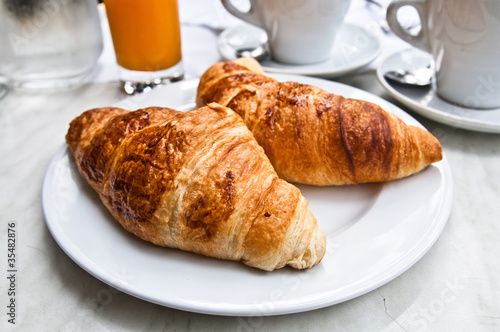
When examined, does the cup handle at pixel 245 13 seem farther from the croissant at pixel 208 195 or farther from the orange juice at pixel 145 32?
the croissant at pixel 208 195

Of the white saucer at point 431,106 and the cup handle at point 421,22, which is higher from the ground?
the cup handle at point 421,22

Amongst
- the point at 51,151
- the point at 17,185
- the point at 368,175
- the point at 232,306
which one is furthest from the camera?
the point at 51,151

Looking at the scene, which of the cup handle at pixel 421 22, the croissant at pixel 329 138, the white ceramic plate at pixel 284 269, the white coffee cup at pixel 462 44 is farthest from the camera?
the cup handle at pixel 421 22

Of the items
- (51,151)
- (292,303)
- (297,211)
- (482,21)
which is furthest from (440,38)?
(51,151)

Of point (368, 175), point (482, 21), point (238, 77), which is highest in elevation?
point (482, 21)

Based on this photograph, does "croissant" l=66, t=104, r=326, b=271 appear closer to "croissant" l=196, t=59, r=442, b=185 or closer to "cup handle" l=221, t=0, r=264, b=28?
"croissant" l=196, t=59, r=442, b=185

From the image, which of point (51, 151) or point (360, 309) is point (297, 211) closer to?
point (360, 309)

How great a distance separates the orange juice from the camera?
1.42 meters

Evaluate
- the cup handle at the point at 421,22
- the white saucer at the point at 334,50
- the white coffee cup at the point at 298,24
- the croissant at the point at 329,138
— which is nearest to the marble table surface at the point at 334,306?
the croissant at the point at 329,138

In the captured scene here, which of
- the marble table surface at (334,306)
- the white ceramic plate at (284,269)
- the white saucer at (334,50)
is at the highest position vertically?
the white ceramic plate at (284,269)

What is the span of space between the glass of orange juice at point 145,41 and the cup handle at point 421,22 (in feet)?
2.48

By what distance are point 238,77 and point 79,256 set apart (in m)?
0.64

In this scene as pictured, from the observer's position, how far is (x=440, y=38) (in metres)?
1.35

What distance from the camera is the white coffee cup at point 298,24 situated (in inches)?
60.7
